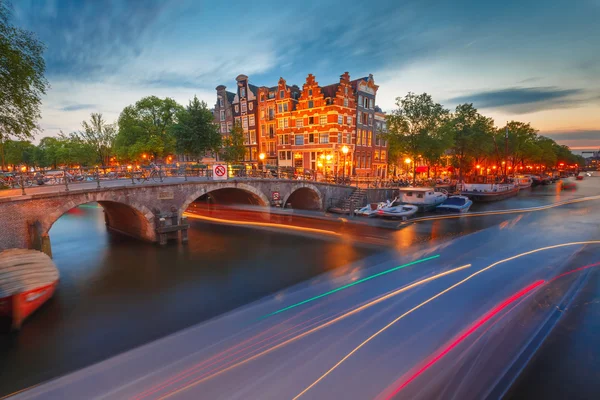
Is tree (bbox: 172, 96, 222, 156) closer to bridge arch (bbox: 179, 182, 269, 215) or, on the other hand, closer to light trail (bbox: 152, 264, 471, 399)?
bridge arch (bbox: 179, 182, 269, 215)

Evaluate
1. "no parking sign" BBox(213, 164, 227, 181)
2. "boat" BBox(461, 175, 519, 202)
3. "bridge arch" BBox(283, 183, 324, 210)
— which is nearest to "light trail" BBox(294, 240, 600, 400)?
"no parking sign" BBox(213, 164, 227, 181)

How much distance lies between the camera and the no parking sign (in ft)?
70.9

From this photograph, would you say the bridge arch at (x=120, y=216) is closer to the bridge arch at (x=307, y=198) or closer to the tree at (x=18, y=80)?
the tree at (x=18, y=80)

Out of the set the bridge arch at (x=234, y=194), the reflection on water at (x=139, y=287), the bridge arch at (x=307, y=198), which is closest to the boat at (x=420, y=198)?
the bridge arch at (x=307, y=198)

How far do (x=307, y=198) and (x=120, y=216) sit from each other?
18199 mm

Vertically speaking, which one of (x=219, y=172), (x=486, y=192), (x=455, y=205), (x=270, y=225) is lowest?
(x=270, y=225)

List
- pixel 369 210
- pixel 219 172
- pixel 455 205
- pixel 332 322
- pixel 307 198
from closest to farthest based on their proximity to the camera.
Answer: pixel 332 322 < pixel 219 172 < pixel 369 210 < pixel 455 205 < pixel 307 198

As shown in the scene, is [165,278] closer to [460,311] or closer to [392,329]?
[392,329]

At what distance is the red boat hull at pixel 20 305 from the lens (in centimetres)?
963

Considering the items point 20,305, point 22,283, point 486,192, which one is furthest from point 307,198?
point 486,192

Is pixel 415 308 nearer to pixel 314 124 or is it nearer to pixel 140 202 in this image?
pixel 140 202

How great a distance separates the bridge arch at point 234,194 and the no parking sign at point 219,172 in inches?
26.2

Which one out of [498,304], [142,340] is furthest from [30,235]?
[498,304]

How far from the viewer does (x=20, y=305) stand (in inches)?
390
